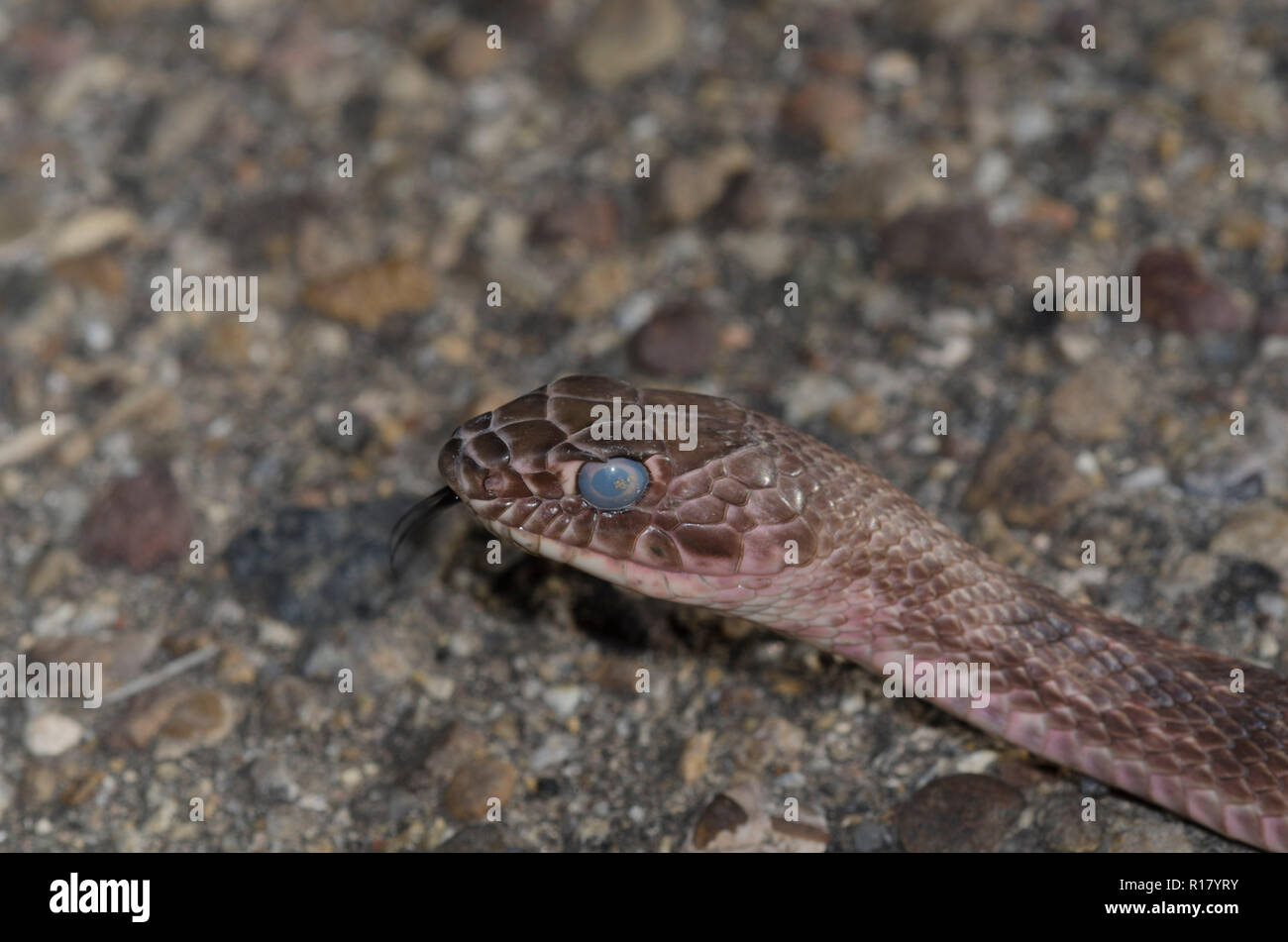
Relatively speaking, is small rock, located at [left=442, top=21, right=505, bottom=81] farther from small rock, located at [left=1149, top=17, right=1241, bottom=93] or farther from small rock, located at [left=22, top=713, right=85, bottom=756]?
small rock, located at [left=22, top=713, right=85, bottom=756]

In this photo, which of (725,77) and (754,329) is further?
(725,77)

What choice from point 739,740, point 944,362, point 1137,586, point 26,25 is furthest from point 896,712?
point 26,25

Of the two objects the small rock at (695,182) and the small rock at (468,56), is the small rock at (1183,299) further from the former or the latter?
the small rock at (468,56)

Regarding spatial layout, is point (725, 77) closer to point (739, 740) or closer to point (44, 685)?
point (739, 740)

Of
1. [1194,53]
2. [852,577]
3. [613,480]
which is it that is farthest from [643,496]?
[1194,53]

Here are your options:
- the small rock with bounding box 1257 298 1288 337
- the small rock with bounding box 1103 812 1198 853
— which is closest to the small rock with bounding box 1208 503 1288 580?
the small rock with bounding box 1257 298 1288 337

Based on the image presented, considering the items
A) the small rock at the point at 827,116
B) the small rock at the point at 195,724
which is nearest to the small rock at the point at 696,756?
the small rock at the point at 195,724
